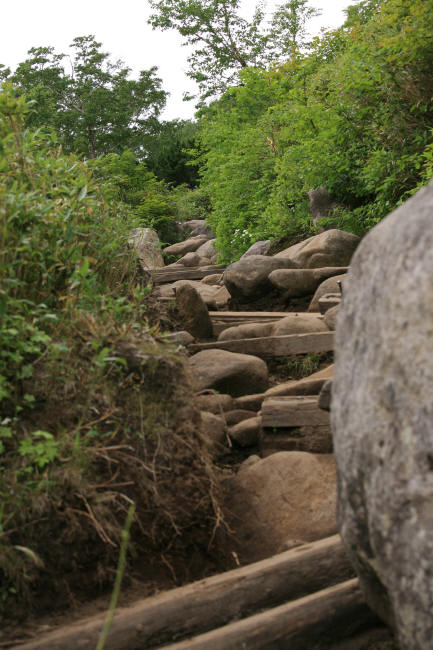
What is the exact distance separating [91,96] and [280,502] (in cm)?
3612

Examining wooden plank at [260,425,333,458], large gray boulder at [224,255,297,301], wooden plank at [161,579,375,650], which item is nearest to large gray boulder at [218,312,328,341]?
wooden plank at [260,425,333,458]

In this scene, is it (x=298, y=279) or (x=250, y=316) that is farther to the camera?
(x=298, y=279)

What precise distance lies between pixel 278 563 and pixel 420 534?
1048 mm

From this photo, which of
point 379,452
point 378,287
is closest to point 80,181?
point 378,287

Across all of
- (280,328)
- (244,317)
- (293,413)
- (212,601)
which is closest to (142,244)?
(244,317)

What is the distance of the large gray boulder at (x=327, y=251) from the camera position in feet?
31.5

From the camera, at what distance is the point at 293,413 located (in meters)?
4.50

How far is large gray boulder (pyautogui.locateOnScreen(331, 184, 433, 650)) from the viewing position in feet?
5.86

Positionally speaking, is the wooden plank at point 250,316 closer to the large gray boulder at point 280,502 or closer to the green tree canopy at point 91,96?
the large gray boulder at point 280,502

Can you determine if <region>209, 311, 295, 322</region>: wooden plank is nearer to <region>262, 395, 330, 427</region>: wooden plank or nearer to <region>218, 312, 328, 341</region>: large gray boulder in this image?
<region>218, 312, 328, 341</region>: large gray boulder

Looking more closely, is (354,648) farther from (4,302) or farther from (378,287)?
(4,302)

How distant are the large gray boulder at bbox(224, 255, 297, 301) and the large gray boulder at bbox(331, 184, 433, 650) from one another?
7.08 metres

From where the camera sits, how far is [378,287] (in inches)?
81.0

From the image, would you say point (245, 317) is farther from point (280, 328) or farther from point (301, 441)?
point (301, 441)
